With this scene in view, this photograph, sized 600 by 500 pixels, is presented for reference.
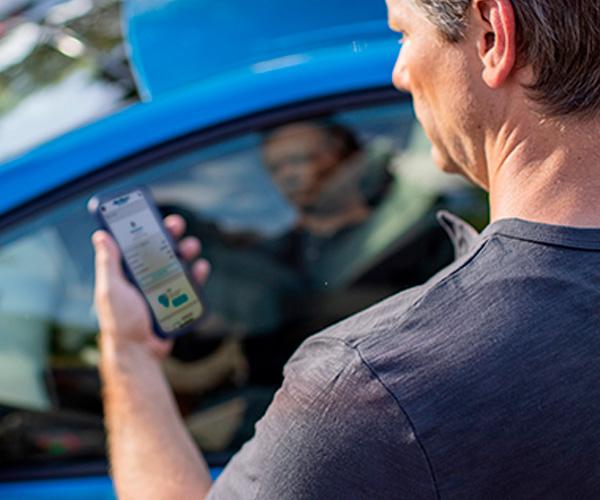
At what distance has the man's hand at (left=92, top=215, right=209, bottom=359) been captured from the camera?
1697 millimetres

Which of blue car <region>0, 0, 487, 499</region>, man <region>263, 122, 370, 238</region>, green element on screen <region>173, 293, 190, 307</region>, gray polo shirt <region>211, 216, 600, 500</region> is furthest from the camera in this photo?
man <region>263, 122, 370, 238</region>

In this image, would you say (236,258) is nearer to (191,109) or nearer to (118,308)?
(191,109)

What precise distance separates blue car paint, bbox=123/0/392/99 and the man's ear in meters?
0.81

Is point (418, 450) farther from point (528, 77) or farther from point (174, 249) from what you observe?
point (174, 249)

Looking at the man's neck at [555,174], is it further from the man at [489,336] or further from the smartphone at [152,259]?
the smartphone at [152,259]

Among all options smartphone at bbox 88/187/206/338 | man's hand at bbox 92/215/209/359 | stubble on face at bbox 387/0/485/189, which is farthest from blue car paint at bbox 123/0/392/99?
stubble on face at bbox 387/0/485/189

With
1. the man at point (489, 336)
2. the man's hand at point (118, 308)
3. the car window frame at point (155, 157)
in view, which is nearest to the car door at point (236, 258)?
the car window frame at point (155, 157)

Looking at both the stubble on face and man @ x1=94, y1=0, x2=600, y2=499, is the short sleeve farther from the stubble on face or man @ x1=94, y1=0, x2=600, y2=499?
the stubble on face

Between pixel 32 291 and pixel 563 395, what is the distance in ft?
4.48

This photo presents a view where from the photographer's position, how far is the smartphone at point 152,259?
1785 millimetres

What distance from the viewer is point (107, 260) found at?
69.2 inches

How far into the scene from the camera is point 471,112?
1.26m

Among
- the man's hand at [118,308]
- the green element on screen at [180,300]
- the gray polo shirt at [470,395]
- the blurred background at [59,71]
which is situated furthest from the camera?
the blurred background at [59,71]

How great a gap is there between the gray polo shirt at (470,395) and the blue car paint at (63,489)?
841mm
